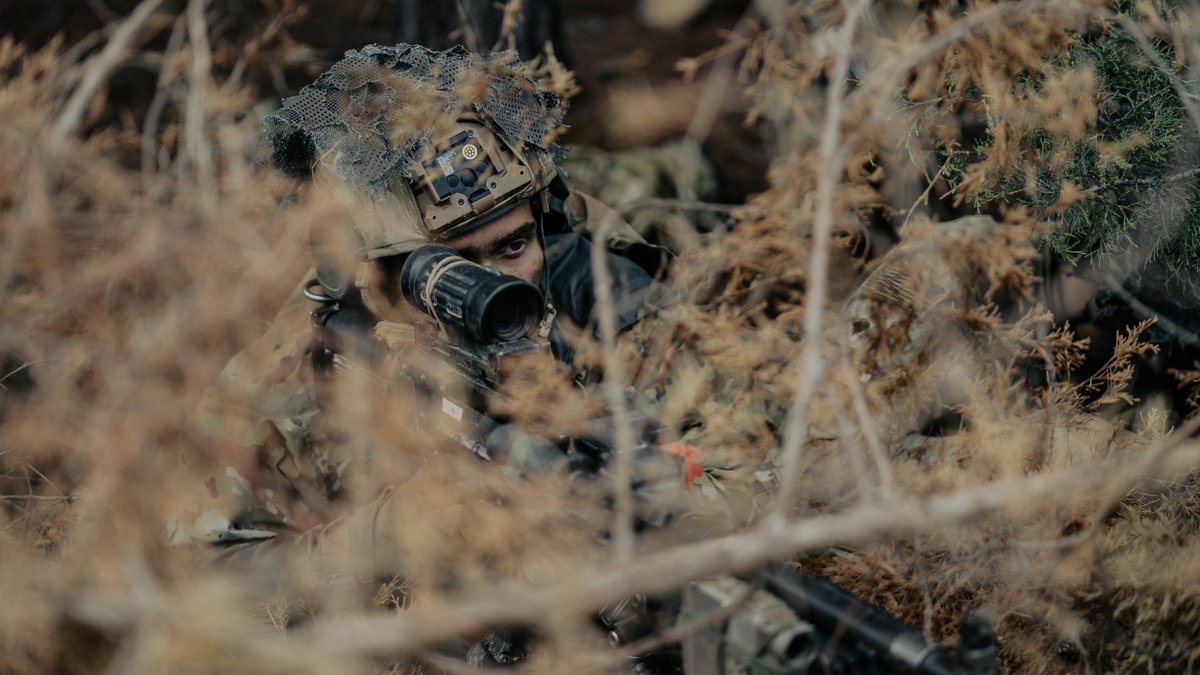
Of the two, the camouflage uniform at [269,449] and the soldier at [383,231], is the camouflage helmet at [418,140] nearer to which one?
the soldier at [383,231]

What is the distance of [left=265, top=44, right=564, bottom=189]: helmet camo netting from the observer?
106 inches

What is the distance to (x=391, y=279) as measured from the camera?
2863 mm

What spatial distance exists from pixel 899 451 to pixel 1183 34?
44.0 inches

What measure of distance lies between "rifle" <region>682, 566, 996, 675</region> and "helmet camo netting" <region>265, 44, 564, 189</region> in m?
1.42

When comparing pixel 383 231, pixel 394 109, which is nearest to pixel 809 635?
pixel 383 231

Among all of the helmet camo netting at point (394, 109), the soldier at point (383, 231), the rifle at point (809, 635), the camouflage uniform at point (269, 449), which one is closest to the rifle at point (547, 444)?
the rifle at point (809, 635)

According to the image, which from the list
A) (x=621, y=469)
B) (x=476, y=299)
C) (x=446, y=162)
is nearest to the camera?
(x=621, y=469)

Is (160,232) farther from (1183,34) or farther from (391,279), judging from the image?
(1183,34)

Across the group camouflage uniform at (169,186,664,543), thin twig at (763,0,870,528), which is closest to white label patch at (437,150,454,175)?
camouflage uniform at (169,186,664,543)

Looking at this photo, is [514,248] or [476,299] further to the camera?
[514,248]

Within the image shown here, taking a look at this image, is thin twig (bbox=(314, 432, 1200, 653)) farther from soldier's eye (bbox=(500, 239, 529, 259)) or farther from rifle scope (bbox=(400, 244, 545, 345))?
soldier's eye (bbox=(500, 239, 529, 259))

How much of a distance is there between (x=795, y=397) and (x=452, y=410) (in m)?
0.80

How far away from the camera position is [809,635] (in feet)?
5.64

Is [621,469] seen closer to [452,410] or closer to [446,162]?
[452,410]
